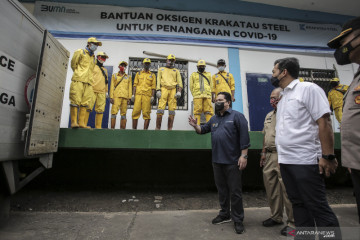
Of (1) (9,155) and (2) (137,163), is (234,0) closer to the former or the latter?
(2) (137,163)

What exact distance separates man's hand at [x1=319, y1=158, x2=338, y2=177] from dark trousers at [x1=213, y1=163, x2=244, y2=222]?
1.05 m

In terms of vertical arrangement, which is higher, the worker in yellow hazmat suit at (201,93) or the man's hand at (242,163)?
the worker in yellow hazmat suit at (201,93)

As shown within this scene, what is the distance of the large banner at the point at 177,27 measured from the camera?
19.8ft

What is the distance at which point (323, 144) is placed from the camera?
1435 millimetres

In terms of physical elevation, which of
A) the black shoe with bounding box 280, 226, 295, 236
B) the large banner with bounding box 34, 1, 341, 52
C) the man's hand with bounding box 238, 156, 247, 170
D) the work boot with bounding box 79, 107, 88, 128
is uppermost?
the large banner with bounding box 34, 1, 341, 52

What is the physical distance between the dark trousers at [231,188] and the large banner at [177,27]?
16.1 feet

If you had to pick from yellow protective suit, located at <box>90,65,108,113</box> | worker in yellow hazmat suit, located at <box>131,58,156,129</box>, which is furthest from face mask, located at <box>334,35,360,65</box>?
yellow protective suit, located at <box>90,65,108,113</box>

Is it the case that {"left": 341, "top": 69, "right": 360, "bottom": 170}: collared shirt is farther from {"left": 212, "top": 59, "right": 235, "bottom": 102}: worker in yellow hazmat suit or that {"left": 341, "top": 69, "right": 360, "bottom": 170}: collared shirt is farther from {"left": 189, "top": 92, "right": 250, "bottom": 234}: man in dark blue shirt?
{"left": 212, "top": 59, "right": 235, "bottom": 102}: worker in yellow hazmat suit

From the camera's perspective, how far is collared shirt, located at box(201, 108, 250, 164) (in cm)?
240

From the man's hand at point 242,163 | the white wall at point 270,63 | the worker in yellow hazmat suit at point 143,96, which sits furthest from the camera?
the white wall at point 270,63

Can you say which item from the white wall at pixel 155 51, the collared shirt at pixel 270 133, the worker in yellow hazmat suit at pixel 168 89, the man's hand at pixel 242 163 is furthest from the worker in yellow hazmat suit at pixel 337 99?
the man's hand at pixel 242 163

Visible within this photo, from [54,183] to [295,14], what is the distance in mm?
9059

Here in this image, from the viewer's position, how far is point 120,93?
463 centimetres

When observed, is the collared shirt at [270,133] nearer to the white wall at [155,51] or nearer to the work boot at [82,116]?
the work boot at [82,116]
